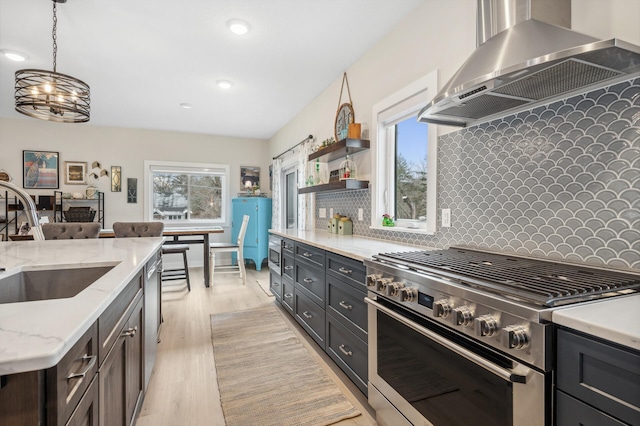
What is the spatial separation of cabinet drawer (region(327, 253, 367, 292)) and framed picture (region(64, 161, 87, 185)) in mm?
5028

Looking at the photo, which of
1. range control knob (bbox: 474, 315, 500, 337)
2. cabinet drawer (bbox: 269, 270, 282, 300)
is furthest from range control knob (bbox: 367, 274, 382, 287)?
cabinet drawer (bbox: 269, 270, 282, 300)

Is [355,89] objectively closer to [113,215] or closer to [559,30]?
[559,30]

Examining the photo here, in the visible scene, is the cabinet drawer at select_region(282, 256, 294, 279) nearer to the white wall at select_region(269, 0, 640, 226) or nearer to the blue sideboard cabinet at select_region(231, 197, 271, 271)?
the white wall at select_region(269, 0, 640, 226)

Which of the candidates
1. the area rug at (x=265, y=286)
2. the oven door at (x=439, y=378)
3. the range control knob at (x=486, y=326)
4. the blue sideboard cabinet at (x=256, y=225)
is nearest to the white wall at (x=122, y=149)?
the blue sideboard cabinet at (x=256, y=225)

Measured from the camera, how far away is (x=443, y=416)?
118 cm

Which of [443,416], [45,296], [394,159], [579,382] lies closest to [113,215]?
[45,296]

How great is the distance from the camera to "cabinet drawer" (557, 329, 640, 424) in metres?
0.69

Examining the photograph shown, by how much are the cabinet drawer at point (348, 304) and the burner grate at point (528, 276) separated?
45 centimetres

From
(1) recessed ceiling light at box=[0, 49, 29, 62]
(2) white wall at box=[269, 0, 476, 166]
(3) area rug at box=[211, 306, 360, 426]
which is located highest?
(1) recessed ceiling light at box=[0, 49, 29, 62]

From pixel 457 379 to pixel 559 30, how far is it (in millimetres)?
1338

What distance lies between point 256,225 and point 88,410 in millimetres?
4879

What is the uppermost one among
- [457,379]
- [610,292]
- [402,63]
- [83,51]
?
[83,51]

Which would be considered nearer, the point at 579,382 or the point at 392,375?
the point at 579,382

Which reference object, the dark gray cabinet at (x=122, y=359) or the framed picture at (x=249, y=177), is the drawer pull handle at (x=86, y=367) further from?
the framed picture at (x=249, y=177)
